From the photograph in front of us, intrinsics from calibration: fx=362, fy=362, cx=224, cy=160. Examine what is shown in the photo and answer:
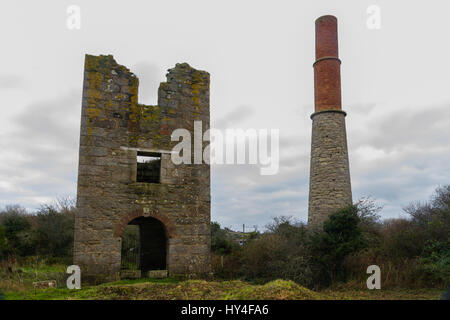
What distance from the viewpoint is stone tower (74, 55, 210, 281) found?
11125mm

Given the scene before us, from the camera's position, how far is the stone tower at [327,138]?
1731 centimetres

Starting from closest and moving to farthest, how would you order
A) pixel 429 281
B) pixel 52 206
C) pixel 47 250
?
1. pixel 429 281
2. pixel 47 250
3. pixel 52 206

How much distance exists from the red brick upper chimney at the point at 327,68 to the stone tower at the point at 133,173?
25.0 feet

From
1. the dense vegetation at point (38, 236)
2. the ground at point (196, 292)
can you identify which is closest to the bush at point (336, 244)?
the ground at point (196, 292)

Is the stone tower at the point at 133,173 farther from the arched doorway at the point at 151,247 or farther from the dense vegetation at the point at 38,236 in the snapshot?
the dense vegetation at the point at 38,236

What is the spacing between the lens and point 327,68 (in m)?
18.4

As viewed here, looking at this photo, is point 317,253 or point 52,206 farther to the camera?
point 52,206

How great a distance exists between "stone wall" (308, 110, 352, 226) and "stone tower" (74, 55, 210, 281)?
7.16m

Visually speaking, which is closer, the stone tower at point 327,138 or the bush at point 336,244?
the bush at point 336,244

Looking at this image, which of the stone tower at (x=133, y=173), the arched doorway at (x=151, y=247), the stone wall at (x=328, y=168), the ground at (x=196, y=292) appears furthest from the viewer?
the stone wall at (x=328, y=168)

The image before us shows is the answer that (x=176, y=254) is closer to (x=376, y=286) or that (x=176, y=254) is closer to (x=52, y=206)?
(x=376, y=286)

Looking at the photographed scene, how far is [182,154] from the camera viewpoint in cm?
1257
